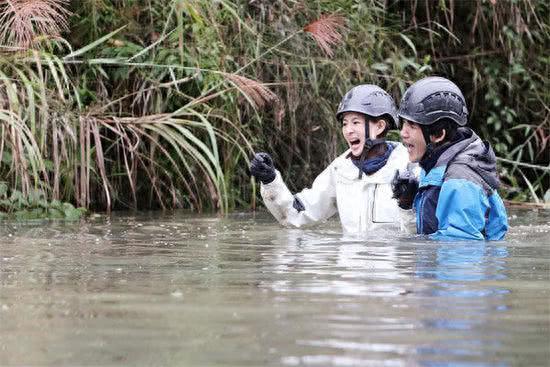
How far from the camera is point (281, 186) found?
26.1 ft

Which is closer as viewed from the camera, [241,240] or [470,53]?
[241,240]

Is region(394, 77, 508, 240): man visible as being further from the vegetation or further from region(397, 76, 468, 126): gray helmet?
the vegetation

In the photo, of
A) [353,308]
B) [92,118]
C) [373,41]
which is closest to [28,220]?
[92,118]

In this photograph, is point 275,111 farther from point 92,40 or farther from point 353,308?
point 353,308

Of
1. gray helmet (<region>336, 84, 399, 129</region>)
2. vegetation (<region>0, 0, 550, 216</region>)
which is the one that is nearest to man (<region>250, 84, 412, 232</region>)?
gray helmet (<region>336, 84, 399, 129</region>)

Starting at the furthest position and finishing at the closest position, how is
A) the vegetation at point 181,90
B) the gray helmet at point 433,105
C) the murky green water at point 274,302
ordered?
1. the vegetation at point 181,90
2. the gray helmet at point 433,105
3. the murky green water at point 274,302

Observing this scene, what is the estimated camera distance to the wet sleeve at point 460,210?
20.7ft

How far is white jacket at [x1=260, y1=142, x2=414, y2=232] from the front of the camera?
755 cm

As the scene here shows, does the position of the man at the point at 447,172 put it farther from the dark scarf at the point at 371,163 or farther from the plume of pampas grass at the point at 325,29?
the plume of pampas grass at the point at 325,29

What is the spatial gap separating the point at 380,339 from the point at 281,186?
4353 mm

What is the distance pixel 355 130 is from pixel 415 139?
970 mm

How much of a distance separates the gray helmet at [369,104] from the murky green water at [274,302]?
0.92m

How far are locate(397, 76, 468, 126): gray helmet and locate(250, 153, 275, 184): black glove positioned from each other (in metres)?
1.15

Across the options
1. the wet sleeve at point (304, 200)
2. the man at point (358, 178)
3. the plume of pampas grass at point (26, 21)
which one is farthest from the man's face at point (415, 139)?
the plume of pampas grass at point (26, 21)
